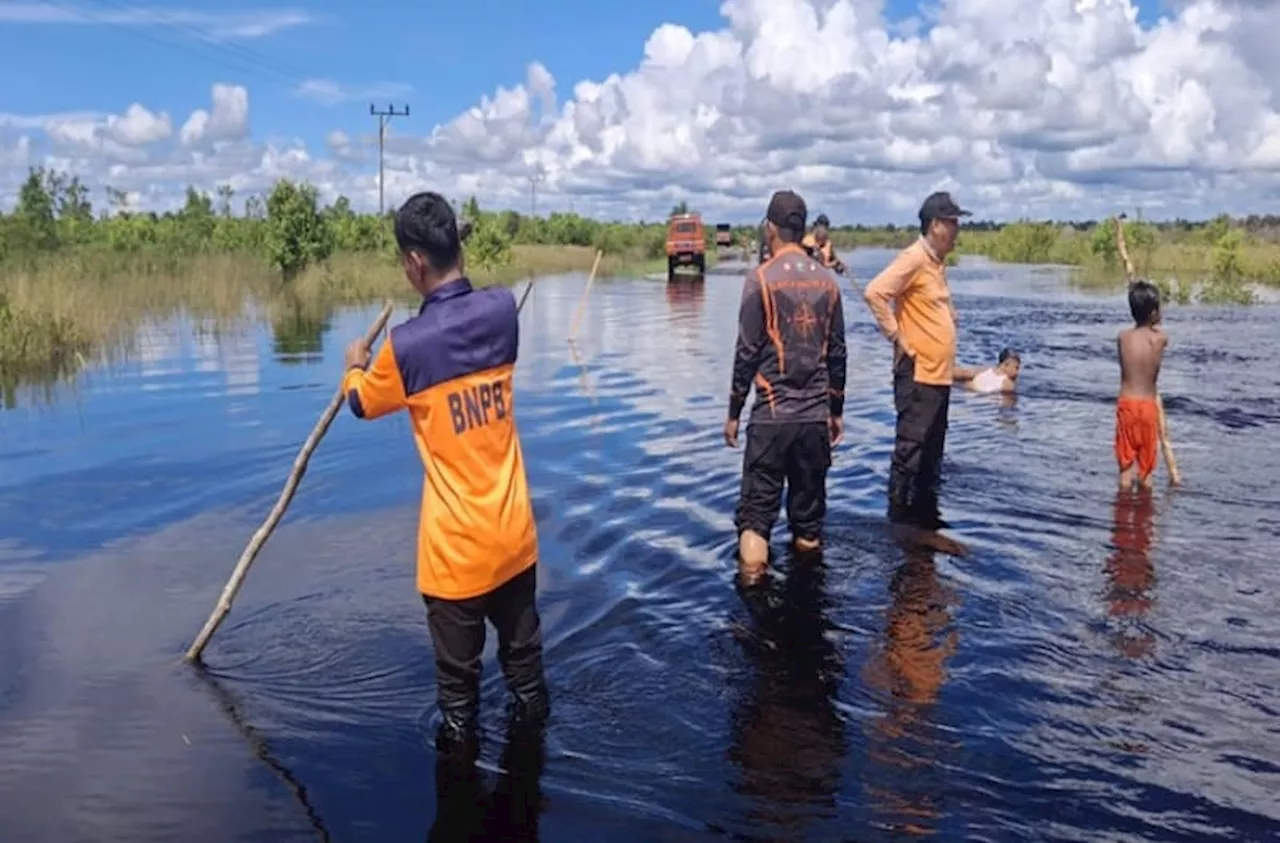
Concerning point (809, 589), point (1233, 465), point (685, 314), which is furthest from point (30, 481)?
point (685, 314)

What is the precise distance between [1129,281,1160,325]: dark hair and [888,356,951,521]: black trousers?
1701mm

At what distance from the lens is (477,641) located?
173 inches

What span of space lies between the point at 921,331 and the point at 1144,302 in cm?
192

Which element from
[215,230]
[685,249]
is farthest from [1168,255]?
[215,230]

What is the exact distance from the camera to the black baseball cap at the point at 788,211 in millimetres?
6328

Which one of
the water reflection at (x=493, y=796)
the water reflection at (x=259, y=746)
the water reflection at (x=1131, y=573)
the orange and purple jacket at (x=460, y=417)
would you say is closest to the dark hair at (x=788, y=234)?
the orange and purple jacket at (x=460, y=417)

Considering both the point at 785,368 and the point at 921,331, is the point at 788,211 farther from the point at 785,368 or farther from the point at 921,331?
the point at 921,331

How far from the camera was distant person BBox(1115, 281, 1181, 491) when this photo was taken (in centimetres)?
866

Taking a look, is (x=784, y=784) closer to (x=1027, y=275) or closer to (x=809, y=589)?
(x=809, y=589)

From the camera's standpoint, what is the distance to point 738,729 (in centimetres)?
481

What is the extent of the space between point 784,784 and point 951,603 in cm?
241

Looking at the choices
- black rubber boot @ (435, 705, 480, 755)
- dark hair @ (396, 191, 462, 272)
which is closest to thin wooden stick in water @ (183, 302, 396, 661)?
dark hair @ (396, 191, 462, 272)

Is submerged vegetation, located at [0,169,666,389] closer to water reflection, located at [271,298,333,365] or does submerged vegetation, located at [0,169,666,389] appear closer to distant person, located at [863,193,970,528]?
water reflection, located at [271,298,333,365]

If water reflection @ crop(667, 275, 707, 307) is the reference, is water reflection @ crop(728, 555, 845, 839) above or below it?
below
